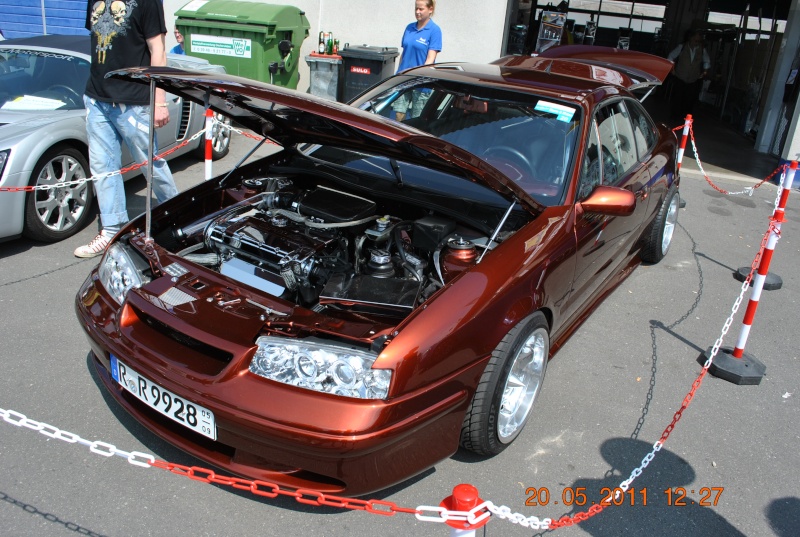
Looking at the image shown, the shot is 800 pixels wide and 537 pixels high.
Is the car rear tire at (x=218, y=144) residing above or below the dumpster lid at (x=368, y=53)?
below

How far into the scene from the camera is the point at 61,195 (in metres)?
4.78

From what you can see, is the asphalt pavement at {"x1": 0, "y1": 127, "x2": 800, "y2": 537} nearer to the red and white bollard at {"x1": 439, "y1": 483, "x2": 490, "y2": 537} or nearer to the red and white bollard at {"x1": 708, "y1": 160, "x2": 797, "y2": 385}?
the red and white bollard at {"x1": 708, "y1": 160, "x2": 797, "y2": 385}

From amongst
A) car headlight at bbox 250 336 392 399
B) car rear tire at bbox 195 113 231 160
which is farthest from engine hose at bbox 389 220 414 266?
car rear tire at bbox 195 113 231 160

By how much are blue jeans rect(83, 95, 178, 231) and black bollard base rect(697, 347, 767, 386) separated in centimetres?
386

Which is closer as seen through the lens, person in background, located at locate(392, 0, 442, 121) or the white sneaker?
the white sneaker

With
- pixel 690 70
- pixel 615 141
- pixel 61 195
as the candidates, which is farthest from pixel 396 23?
pixel 615 141

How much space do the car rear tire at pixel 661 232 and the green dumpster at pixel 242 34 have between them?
5719 mm

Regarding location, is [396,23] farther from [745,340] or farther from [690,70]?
[745,340]

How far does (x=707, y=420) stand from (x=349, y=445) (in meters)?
2.12

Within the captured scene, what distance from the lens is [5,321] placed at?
12.1 feet

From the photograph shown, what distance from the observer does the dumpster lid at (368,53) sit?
8.64 m

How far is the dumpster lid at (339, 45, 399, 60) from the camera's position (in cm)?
864

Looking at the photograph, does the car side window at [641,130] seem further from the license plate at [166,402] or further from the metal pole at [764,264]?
the license plate at [166,402]
